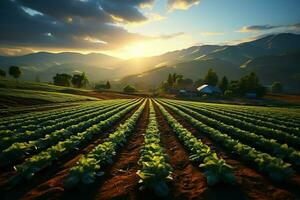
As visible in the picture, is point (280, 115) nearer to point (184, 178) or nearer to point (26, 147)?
point (184, 178)

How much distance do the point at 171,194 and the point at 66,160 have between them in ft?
18.8

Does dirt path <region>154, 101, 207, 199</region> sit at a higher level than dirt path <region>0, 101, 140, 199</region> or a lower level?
higher

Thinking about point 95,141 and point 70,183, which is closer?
point 70,183

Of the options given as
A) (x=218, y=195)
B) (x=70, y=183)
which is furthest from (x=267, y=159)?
(x=70, y=183)

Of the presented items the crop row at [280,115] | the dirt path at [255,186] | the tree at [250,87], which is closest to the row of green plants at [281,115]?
the crop row at [280,115]

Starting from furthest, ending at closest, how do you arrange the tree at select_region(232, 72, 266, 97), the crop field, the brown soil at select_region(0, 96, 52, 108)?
the tree at select_region(232, 72, 266, 97) → the brown soil at select_region(0, 96, 52, 108) → the crop field

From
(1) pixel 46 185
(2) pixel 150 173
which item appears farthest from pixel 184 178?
(1) pixel 46 185

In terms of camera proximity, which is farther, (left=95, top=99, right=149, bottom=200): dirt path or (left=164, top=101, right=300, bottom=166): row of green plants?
(left=164, top=101, right=300, bottom=166): row of green plants

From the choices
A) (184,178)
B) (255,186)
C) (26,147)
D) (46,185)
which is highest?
(26,147)

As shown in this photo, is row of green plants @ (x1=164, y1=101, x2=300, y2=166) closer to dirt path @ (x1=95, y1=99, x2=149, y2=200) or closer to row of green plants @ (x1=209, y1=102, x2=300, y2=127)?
dirt path @ (x1=95, y1=99, x2=149, y2=200)

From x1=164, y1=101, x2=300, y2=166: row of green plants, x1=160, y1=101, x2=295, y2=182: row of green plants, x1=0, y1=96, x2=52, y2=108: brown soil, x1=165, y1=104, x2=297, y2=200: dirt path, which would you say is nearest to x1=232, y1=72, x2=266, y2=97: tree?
x1=0, y1=96, x2=52, y2=108: brown soil

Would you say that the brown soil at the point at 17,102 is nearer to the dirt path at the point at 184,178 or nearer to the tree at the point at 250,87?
the dirt path at the point at 184,178

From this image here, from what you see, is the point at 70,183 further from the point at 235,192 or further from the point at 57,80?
the point at 57,80

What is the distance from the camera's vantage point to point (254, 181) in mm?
7473
